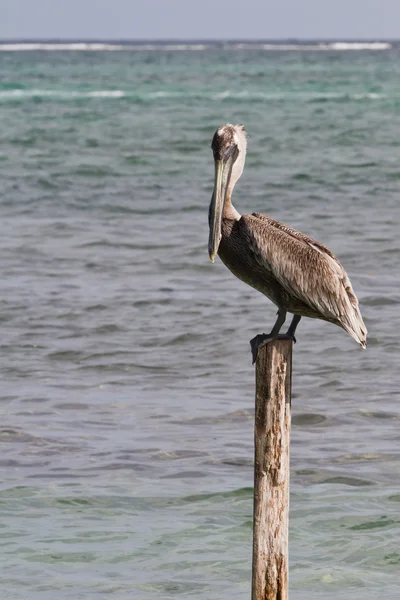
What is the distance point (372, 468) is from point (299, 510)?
0.78 m

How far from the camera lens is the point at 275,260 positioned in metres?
5.27

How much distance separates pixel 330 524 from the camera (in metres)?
6.51

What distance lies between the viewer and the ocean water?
6.15 m

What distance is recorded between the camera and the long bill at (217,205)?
5.23 m

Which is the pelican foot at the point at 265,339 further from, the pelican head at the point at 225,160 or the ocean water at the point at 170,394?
the ocean water at the point at 170,394

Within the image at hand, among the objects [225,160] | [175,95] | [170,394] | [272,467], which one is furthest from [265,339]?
[175,95]

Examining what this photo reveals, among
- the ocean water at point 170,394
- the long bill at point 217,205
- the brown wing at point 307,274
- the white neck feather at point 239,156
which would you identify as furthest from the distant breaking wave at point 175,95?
the brown wing at point 307,274

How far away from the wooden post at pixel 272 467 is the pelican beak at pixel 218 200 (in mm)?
595

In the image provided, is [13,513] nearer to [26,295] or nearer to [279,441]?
[279,441]

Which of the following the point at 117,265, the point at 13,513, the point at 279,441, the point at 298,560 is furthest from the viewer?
the point at 117,265

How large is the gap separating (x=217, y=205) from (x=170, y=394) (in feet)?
12.7

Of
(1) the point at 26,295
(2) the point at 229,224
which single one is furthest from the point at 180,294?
(2) the point at 229,224

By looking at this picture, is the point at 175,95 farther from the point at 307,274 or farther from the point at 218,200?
the point at 307,274

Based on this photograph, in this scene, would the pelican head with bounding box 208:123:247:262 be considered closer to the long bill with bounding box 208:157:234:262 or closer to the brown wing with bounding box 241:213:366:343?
the long bill with bounding box 208:157:234:262
